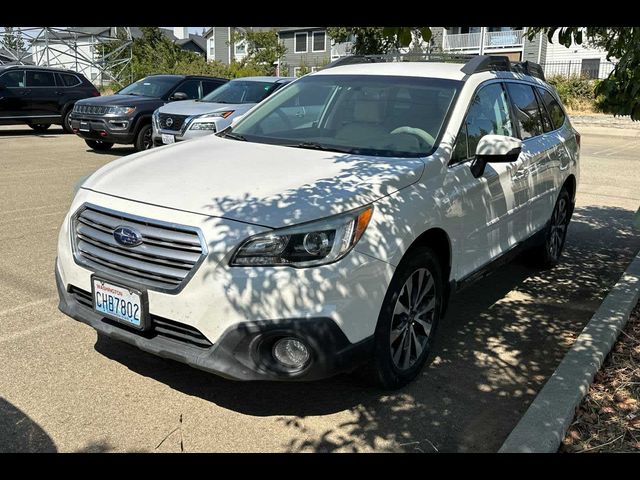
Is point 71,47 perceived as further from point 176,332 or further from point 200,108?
point 176,332

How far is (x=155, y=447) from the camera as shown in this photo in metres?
3.03

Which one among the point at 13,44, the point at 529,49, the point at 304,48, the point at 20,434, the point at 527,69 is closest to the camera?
the point at 20,434

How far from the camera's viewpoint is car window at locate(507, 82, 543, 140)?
5.13 metres

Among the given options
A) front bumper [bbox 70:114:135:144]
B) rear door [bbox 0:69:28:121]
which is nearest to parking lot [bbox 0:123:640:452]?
front bumper [bbox 70:114:135:144]

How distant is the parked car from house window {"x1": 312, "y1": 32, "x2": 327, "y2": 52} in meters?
34.5

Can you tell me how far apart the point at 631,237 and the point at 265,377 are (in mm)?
6074

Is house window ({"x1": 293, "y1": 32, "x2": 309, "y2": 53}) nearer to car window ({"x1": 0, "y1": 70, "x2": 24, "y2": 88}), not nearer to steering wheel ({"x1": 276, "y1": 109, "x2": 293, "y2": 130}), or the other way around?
car window ({"x1": 0, "y1": 70, "x2": 24, "y2": 88})

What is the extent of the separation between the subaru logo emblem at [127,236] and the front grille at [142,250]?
0.02m

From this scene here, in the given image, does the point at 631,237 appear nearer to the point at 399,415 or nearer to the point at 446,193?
the point at 446,193

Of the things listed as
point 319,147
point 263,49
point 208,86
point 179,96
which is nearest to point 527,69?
point 319,147

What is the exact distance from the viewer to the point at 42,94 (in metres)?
17.5

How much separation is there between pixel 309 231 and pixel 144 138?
36.8ft

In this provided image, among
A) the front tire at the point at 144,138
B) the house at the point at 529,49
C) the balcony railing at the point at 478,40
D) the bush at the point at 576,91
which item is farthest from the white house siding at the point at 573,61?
the front tire at the point at 144,138
